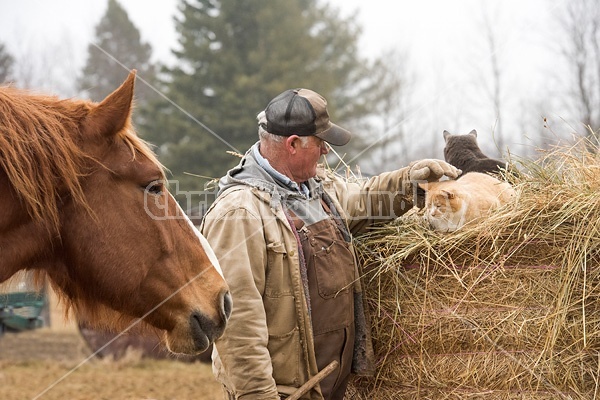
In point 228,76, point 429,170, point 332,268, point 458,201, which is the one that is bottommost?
point 332,268

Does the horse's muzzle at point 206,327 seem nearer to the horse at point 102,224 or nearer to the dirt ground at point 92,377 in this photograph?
the horse at point 102,224

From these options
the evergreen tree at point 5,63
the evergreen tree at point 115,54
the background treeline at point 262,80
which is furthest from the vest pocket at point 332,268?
the evergreen tree at point 115,54

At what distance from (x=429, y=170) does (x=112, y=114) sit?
1.64m

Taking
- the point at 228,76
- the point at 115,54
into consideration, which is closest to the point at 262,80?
the point at 228,76

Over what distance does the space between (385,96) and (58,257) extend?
24125mm

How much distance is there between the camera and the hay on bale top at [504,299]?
3025 mm

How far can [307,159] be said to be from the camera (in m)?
3.34

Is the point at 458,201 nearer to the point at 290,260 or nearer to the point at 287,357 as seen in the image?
the point at 290,260

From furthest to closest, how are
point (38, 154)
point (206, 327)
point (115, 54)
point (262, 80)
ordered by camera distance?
point (115, 54)
point (262, 80)
point (206, 327)
point (38, 154)

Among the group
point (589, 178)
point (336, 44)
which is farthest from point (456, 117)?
point (589, 178)

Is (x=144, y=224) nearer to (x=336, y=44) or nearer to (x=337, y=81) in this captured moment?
(x=337, y=81)

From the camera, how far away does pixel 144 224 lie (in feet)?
8.50

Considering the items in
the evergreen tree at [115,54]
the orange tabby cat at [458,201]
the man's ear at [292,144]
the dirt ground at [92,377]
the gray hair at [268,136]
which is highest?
the evergreen tree at [115,54]

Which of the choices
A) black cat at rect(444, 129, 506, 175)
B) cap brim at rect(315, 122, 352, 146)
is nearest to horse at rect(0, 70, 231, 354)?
cap brim at rect(315, 122, 352, 146)
